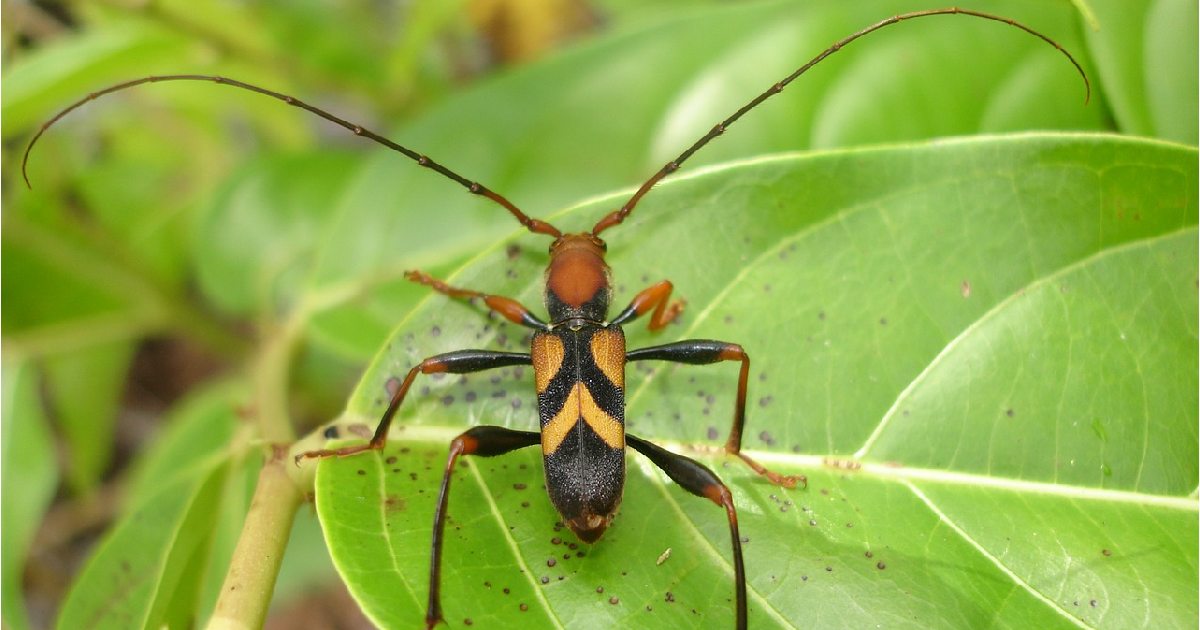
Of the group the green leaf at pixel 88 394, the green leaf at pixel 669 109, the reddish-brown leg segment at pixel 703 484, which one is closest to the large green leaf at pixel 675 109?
the green leaf at pixel 669 109

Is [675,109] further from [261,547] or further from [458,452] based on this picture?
[261,547]

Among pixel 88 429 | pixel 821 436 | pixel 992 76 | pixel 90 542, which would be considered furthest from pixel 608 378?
pixel 90 542

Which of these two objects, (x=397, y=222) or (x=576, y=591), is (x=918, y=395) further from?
(x=397, y=222)

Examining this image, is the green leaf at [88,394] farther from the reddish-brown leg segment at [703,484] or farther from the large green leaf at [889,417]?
the reddish-brown leg segment at [703,484]

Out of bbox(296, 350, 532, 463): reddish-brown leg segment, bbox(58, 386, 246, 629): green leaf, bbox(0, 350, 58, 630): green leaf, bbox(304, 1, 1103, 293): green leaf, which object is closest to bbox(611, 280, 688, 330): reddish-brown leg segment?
bbox(296, 350, 532, 463): reddish-brown leg segment

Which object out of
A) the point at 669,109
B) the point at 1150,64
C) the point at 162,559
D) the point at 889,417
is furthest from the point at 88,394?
the point at 1150,64
